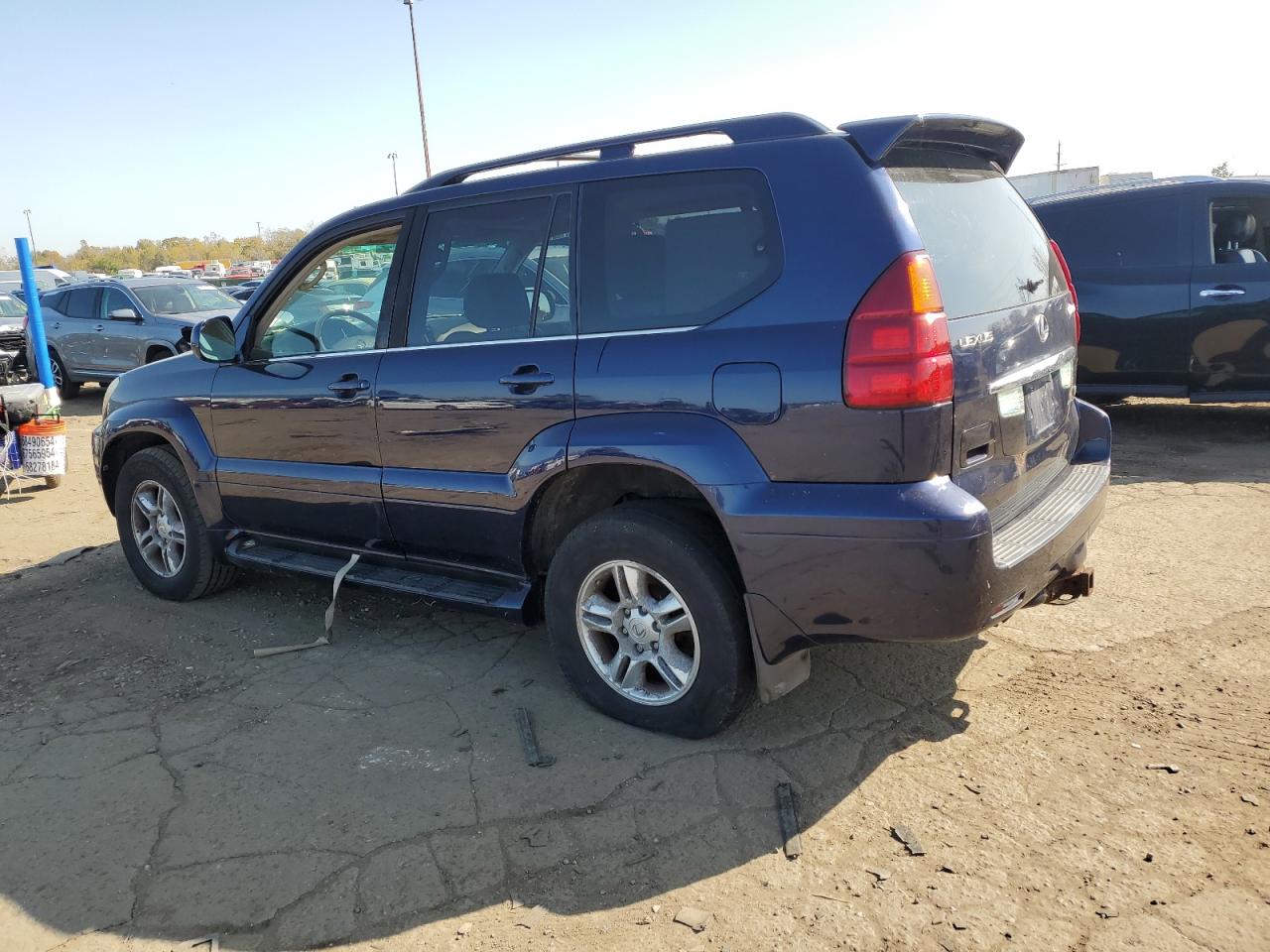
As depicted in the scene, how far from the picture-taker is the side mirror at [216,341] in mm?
4613

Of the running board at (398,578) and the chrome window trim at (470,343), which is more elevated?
the chrome window trim at (470,343)

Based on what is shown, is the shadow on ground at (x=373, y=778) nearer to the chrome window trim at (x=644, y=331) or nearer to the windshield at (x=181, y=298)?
the chrome window trim at (x=644, y=331)

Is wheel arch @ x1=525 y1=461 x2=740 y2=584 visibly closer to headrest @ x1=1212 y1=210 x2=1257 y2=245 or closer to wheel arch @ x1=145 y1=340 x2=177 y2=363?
headrest @ x1=1212 y1=210 x2=1257 y2=245

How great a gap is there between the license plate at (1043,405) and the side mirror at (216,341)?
3.54 m

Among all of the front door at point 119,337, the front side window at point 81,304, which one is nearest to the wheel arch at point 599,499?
the front door at point 119,337

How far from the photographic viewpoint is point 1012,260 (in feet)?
11.2

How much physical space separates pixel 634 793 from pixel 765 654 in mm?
612

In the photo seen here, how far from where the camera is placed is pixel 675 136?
3338mm

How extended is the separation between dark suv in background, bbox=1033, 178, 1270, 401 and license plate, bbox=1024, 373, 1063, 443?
4.55 meters

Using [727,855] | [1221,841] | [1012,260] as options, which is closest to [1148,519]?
[1012,260]

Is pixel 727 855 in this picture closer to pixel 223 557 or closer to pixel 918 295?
pixel 918 295

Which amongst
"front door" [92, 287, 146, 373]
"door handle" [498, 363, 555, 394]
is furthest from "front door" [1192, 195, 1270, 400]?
"front door" [92, 287, 146, 373]

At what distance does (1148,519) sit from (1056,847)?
3.44 m

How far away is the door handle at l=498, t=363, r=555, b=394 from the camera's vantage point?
3.46 m
